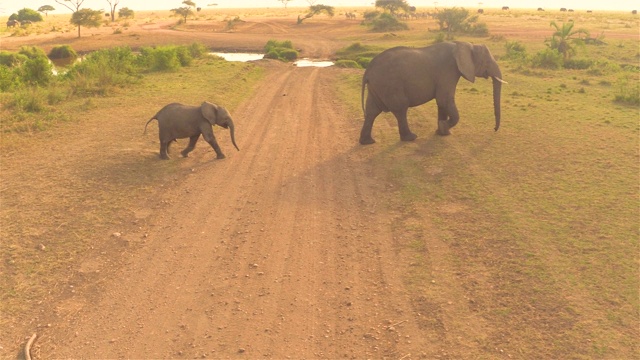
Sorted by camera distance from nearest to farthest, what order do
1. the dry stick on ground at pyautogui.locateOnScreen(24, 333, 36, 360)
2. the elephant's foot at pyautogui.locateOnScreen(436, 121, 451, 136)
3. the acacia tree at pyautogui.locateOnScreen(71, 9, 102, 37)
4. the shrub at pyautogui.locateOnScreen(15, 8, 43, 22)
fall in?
the dry stick on ground at pyautogui.locateOnScreen(24, 333, 36, 360)
the elephant's foot at pyautogui.locateOnScreen(436, 121, 451, 136)
the acacia tree at pyautogui.locateOnScreen(71, 9, 102, 37)
the shrub at pyautogui.locateOnScreen(15, 8, 43, 22)

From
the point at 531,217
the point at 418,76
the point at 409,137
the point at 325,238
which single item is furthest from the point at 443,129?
the point at 325,238

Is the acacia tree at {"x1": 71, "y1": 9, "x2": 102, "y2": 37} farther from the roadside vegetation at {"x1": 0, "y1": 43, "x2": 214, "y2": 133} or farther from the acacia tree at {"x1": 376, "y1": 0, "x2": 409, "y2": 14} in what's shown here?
the acacia tree at {"x1": 376, "y1": 0, "x2": 409, "y2": 14}

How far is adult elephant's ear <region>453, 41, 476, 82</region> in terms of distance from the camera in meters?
13.4

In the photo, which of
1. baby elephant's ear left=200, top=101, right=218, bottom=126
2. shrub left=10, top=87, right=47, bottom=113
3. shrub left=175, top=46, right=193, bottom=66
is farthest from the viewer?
shrub left=175, top=46, right=193, bottom=66

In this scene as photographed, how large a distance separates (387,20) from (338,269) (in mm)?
53107

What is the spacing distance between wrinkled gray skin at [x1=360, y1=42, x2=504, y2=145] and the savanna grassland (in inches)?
40.2

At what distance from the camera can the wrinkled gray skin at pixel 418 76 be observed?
13.4 meters

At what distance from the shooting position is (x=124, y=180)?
11445mm

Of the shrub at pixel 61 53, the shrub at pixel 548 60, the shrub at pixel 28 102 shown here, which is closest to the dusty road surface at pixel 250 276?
the shrub at pixel 28 102

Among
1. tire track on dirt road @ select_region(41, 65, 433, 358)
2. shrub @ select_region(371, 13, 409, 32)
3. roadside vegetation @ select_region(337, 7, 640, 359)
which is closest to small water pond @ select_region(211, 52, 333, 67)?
shrub @ select_region(371, 13, 409, 32)

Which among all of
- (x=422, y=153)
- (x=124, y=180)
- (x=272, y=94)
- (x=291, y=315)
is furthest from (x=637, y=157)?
(x=272, y=94)

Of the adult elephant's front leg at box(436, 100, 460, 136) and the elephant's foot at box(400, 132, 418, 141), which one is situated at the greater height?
the adult elephant's front leg at box(436, 100, 460, 136)

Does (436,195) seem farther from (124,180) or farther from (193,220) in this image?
(124,180)

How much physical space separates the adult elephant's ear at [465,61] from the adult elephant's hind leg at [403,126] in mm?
1876
